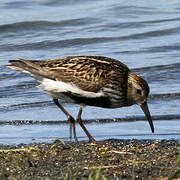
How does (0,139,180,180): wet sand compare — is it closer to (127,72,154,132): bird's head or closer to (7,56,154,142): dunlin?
(7,56,154,142): dunlin

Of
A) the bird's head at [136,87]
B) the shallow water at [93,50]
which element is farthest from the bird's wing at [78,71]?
the shallow water at [93,50]

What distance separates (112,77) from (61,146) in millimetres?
1209

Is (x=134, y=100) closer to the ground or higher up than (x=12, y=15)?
higher up

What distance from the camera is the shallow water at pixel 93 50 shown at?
29.2 feet

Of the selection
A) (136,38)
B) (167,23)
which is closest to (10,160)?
(136,38)

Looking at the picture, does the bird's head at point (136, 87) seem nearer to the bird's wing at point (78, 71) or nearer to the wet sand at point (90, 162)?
the bird's wing at point (78, 71)

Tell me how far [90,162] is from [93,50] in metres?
8.27

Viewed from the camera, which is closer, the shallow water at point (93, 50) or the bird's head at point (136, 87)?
the bird's head at point (136, 87)

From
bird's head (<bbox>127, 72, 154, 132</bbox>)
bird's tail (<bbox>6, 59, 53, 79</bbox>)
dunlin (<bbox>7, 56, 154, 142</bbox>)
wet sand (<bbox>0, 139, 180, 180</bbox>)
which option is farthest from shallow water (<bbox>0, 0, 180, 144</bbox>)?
wet sand (<bbox>0, 139, 180, 180</bbox>)

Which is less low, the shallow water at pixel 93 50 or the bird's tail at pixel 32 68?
the bird's tail at pixel 32 68

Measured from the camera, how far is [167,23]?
1650 centimetres

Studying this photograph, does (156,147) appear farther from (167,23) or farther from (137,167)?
(167,23)

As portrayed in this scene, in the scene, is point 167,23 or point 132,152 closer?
point 132,152

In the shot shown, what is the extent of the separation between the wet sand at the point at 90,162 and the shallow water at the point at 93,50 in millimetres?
1416
